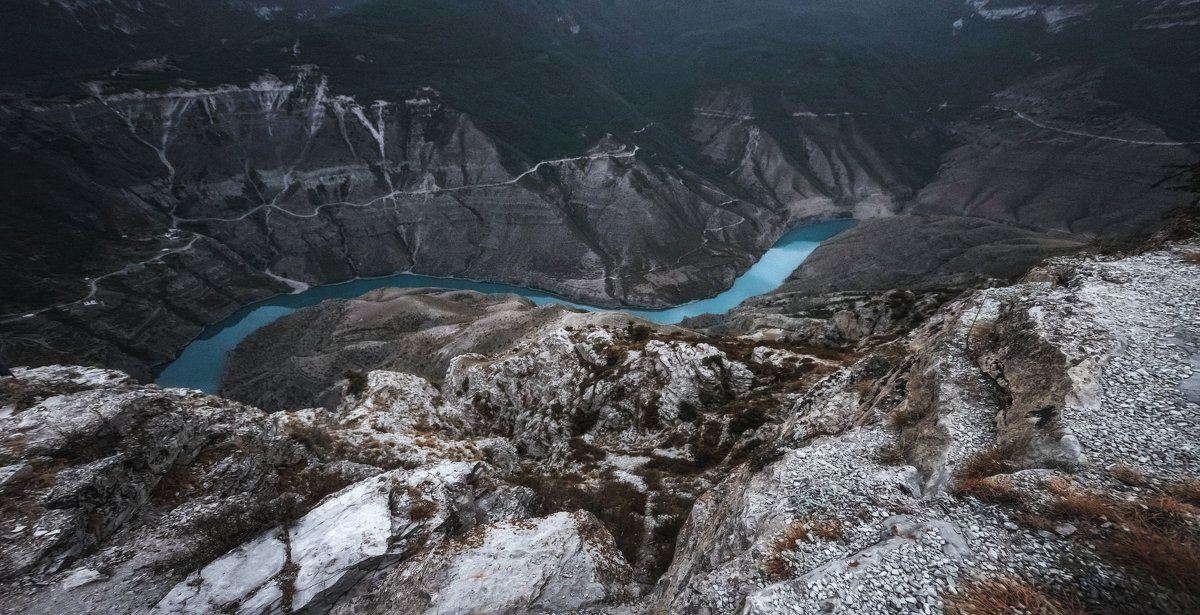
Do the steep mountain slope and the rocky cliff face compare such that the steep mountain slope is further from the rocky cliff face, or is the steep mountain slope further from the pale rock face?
the pale rock face

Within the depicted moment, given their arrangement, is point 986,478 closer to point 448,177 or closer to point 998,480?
point 998,480

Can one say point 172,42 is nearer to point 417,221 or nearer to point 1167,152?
point 417,221

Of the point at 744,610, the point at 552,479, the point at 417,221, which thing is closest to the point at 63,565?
the point at 552,479

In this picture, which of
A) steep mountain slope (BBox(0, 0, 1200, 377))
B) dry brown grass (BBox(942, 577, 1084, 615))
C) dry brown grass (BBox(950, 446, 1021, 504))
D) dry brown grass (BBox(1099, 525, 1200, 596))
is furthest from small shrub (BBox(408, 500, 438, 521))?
steep mountain slope (BBox(0, 0, 1200, 377))

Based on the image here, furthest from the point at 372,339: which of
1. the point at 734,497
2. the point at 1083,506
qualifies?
the point at 1083,506

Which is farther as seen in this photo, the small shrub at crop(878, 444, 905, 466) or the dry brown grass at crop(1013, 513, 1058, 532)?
the small shrub at crop(878, 444, 905, 466)
